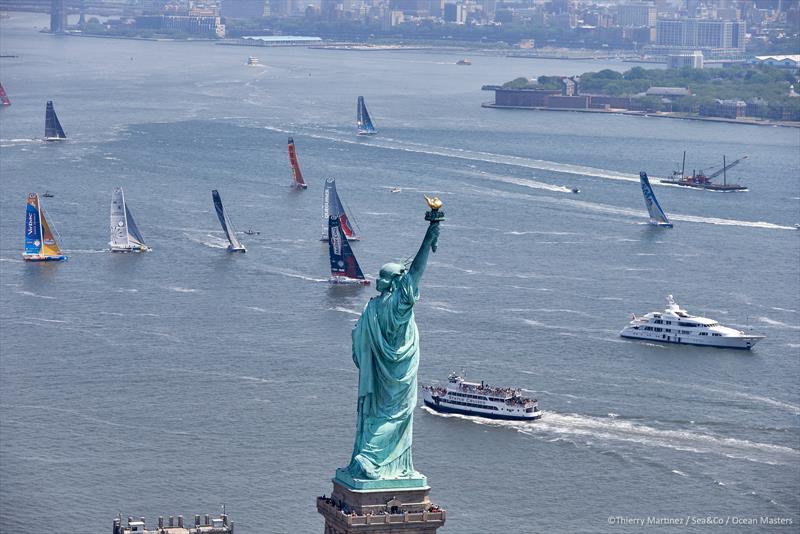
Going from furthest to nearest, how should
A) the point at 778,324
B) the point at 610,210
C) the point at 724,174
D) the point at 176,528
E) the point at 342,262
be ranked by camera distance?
the point at 724,174 < the point at 610,210 < the point at 342,262 < the point at 778,324 < the point at 176,528

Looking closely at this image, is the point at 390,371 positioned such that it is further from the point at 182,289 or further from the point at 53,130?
the point at 53,130

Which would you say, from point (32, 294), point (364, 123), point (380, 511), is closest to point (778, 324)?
point (32, 294)

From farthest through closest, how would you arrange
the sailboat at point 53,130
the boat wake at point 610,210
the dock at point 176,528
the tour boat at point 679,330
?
the sailboat at point 53,130 < the boat wake at point 610,210 < the tour boat at point 679,330 < the dock at point 176,528

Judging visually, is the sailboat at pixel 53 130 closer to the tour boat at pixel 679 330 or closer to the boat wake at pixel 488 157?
the boat wake at pixel 488 157

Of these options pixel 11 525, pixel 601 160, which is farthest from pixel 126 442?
pixel 601 160

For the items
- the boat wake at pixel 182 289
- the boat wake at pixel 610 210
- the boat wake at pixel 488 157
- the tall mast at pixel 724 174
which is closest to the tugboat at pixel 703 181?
the tall mast at pixel 724 174

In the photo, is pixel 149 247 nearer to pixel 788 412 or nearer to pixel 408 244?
pixel 408 244
